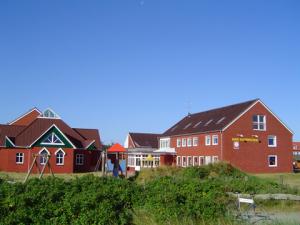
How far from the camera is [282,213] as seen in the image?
14.6 metres

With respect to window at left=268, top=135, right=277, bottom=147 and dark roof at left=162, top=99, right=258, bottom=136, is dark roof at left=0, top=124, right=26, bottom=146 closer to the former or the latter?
dark roof at left=162, top=99, right=258, bottom=136

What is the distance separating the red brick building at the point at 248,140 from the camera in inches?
1887

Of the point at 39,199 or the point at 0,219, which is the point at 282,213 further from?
the point at 0,219

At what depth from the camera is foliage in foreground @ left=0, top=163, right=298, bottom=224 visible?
988 centimetres

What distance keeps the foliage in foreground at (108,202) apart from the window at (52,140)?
32589mm

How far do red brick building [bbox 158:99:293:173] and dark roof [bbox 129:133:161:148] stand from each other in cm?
2005

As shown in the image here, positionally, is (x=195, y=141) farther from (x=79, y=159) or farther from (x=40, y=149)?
(x=40, y=149)

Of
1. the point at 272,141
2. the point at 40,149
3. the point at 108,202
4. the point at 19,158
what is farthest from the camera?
the point at 272,141

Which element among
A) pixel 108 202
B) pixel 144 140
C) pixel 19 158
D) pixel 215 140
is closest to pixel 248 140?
pixel 215 140

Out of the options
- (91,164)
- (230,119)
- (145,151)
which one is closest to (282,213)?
(230,119)

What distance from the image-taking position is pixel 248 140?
48688mm

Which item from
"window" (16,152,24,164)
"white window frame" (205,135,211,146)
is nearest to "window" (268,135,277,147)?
"white window frame" (205,135,211,146)

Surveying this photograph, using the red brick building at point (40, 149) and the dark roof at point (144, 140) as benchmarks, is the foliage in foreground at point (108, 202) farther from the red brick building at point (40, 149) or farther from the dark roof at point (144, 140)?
the dark roof at point (144, 140)

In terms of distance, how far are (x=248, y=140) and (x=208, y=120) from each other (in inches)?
305
